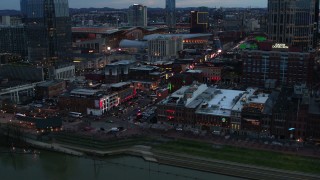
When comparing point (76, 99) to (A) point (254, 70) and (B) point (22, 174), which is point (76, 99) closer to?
(B) point (22, 174)

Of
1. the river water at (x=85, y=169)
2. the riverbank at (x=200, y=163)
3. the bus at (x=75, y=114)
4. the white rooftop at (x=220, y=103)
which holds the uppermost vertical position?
the white rooftop at (x=220, y=103)

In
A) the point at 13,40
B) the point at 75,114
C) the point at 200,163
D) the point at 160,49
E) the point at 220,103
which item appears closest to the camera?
the point at 200,163

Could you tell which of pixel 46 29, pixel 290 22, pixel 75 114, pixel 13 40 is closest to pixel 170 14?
pixel 13 40

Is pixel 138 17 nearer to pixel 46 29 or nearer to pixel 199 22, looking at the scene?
pixel 199 22

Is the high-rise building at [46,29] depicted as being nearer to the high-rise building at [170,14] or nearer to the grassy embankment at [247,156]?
the grassy embankment at [247,156]

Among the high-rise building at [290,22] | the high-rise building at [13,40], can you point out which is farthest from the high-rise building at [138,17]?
the high-rise building at [290,22]

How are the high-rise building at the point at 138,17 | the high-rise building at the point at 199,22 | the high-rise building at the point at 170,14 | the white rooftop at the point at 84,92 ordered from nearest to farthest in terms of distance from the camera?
the white rooftop at the point at 84,92
the high-rise building at the point at 199,22
the high-rise building at the point at 138,17
the high-rise building at the point at 170,14

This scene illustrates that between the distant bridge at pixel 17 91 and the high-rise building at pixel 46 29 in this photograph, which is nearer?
the distant bridge at pixel 17 91
